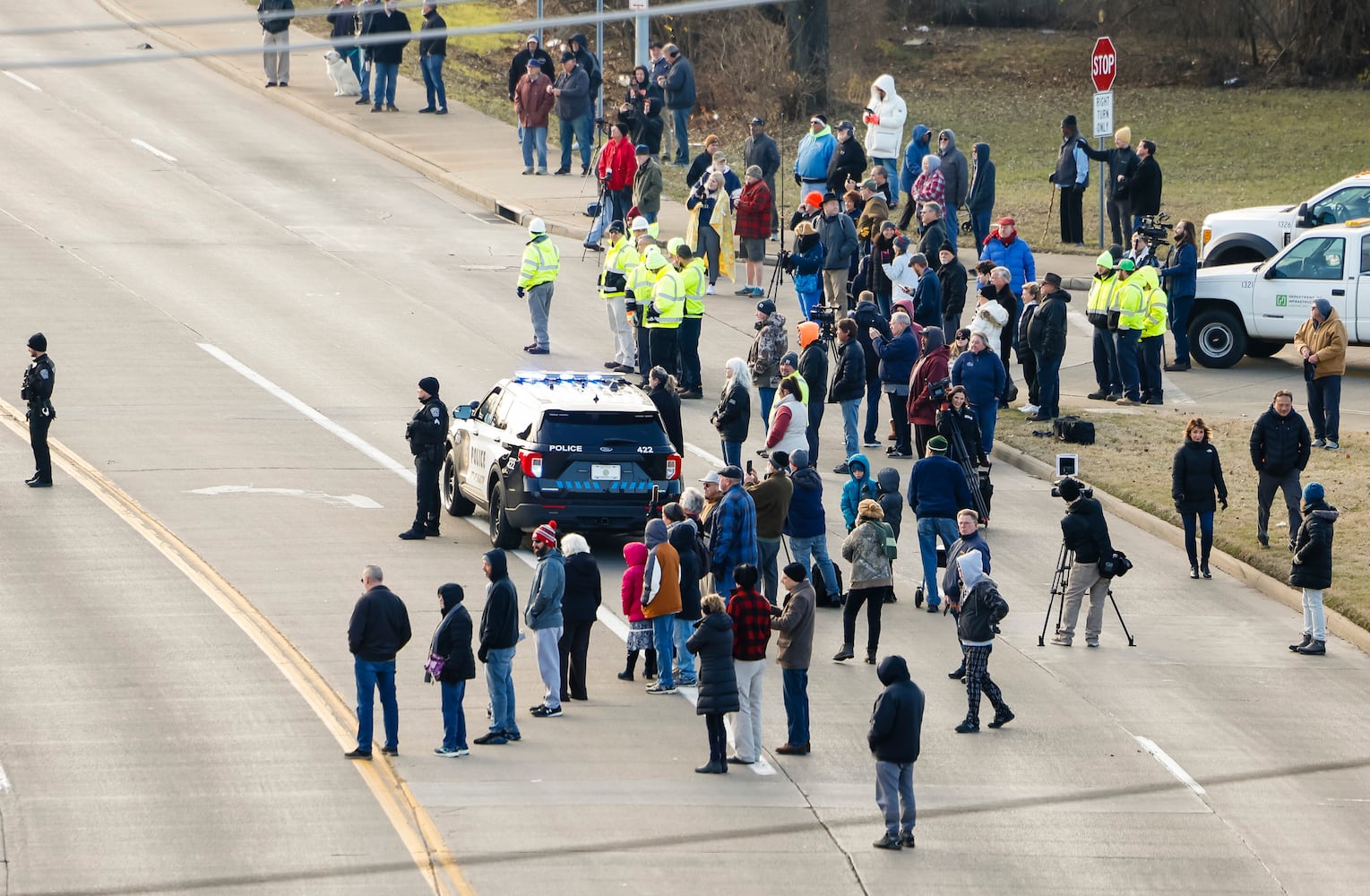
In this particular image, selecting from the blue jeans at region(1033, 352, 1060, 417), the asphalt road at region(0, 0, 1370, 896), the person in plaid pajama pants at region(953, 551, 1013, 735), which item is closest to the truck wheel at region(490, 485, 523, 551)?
the asphalt road at region(0, 0, 1370, 896)

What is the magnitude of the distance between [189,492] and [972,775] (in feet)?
32.3

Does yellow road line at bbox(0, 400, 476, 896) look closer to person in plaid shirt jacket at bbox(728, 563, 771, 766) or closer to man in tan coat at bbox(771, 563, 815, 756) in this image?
person in plaid shirt jacket at bbox(728, 563, 771, 766)

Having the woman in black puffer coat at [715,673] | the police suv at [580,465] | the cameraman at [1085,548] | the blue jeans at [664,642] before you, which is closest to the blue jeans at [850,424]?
the police suv at [580,465]

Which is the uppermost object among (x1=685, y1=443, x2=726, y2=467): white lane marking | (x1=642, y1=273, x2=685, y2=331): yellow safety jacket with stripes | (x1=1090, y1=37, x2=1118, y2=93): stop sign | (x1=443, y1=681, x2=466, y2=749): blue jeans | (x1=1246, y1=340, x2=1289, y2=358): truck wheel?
(x1=1090, y1=37, x2=1118, y2=93): stop sign

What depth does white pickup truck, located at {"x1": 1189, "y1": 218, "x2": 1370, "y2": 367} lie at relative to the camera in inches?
1076

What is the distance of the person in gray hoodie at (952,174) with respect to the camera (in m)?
31.7

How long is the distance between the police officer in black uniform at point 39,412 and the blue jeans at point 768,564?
8063mm

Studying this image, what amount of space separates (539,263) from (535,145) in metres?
11.6

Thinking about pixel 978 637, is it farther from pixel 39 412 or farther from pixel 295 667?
pixel 39 412

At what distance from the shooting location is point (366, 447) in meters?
23.2

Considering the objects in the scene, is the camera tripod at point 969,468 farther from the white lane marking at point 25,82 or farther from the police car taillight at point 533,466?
the white lane marking at point 25,82

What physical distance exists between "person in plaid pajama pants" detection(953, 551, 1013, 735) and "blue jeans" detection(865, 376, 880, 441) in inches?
333

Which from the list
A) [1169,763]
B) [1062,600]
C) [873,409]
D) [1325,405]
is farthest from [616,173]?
[1169,763]

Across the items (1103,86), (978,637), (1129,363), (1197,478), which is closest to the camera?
(978,637)
